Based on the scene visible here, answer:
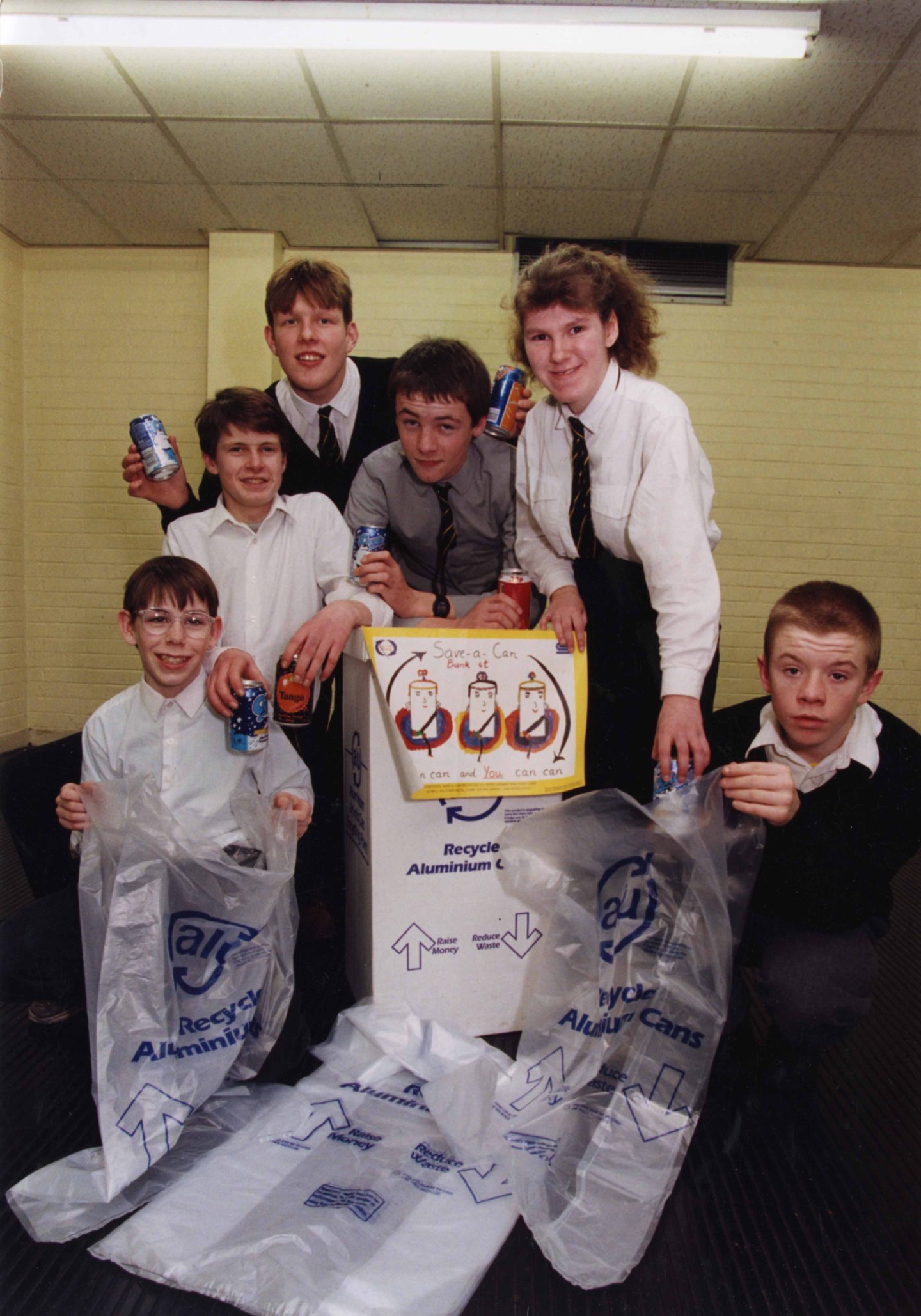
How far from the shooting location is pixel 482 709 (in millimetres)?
1503

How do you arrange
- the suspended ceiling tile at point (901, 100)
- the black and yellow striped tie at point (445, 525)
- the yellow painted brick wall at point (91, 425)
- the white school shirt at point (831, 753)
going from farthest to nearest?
1. the yellow painted brick wall at point (91, 425)
2. the suspended ceiling tile at point (901, 100)
3. the black and yellow striped tie at point (445, 525)
4. the white school shirt at point (831, 753)

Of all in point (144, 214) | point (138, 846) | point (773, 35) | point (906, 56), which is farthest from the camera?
point (144, 214)

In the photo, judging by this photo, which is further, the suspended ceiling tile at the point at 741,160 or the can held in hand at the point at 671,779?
the suspended ceiling tile at the point at 741,160

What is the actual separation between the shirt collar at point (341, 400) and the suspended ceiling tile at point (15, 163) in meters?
2.39

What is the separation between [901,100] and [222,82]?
2.57 meters

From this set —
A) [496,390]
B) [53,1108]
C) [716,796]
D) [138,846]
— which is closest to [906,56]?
[496,390]

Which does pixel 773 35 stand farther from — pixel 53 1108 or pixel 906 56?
pixel 53 1108

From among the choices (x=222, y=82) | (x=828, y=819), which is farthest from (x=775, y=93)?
(x=828, y=819)

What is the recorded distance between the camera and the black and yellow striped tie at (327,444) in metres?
2.11

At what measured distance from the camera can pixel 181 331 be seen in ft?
14.6

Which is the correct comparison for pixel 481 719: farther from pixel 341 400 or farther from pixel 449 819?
pixel 341 400

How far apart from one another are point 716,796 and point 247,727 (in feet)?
2.77

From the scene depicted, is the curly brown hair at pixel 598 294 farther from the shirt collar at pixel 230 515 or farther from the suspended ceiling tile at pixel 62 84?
the suspended ceiling tile at pixel 62 84

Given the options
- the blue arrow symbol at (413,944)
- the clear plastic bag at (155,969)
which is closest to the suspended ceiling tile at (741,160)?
the blue arrow symbol at (413,944)
